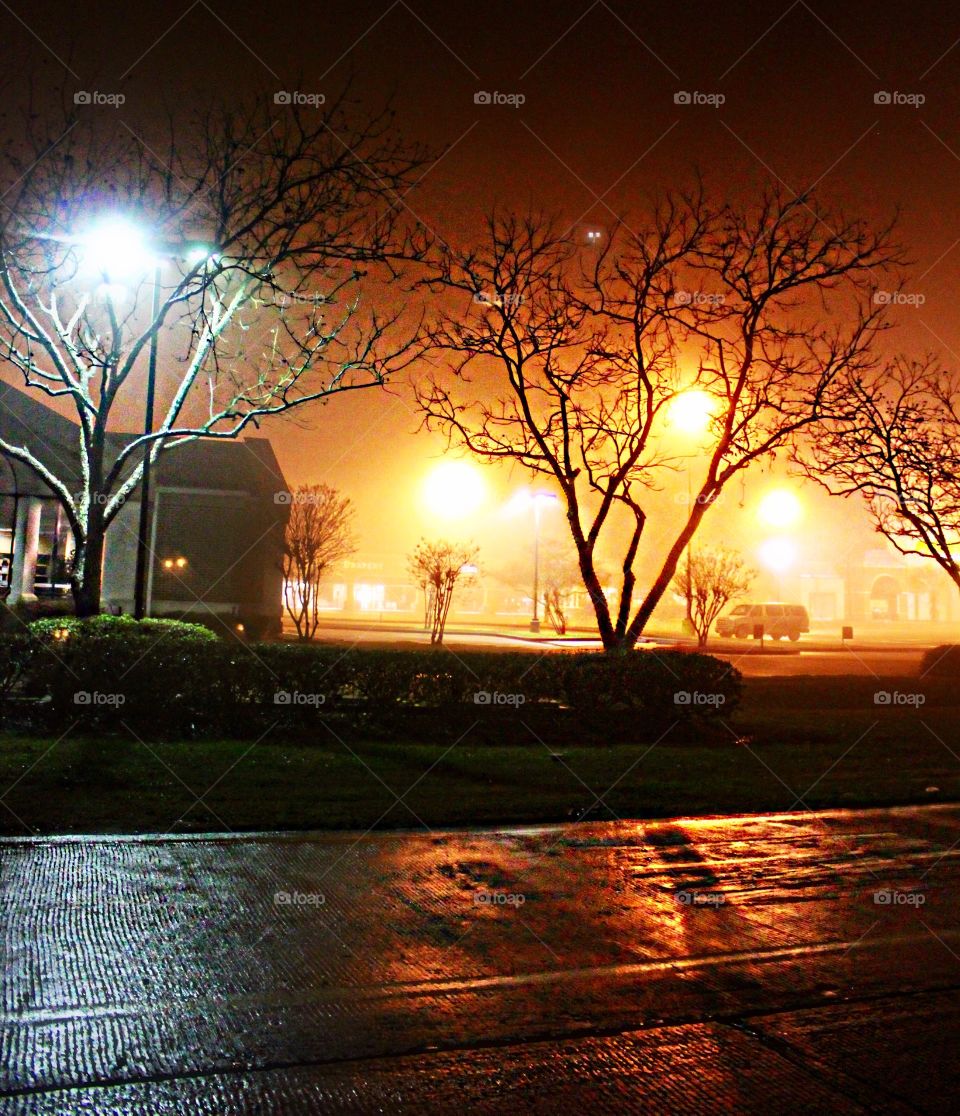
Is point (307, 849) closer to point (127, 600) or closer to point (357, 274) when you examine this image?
point (357, 274)

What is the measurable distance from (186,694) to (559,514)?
68.8 meters

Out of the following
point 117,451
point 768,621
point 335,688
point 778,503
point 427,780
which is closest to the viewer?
point 427,780

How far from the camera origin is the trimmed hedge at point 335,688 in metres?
13.1

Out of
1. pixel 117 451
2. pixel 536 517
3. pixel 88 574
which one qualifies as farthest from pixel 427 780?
pixel 536 517

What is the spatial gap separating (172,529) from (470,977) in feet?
105

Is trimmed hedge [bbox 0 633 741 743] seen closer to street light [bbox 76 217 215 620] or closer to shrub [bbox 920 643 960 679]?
street light [bbox 76 217 215 620]

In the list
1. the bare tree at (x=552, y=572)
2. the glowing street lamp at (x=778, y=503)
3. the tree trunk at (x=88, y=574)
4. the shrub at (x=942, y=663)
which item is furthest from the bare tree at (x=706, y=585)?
the tree trunk at (x=88, y=574)

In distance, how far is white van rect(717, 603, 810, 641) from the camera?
48844mm

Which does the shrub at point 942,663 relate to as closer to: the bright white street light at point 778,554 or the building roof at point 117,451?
the building roof at point 117,451

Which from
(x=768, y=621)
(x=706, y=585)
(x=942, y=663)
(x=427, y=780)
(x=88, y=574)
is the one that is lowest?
(x=427, y=780)

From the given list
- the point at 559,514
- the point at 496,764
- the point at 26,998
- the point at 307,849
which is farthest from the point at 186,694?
the point at 559,514

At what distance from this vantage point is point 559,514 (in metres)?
81.1

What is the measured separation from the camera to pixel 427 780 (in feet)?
35.7

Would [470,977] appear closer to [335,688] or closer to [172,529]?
[335,688]
